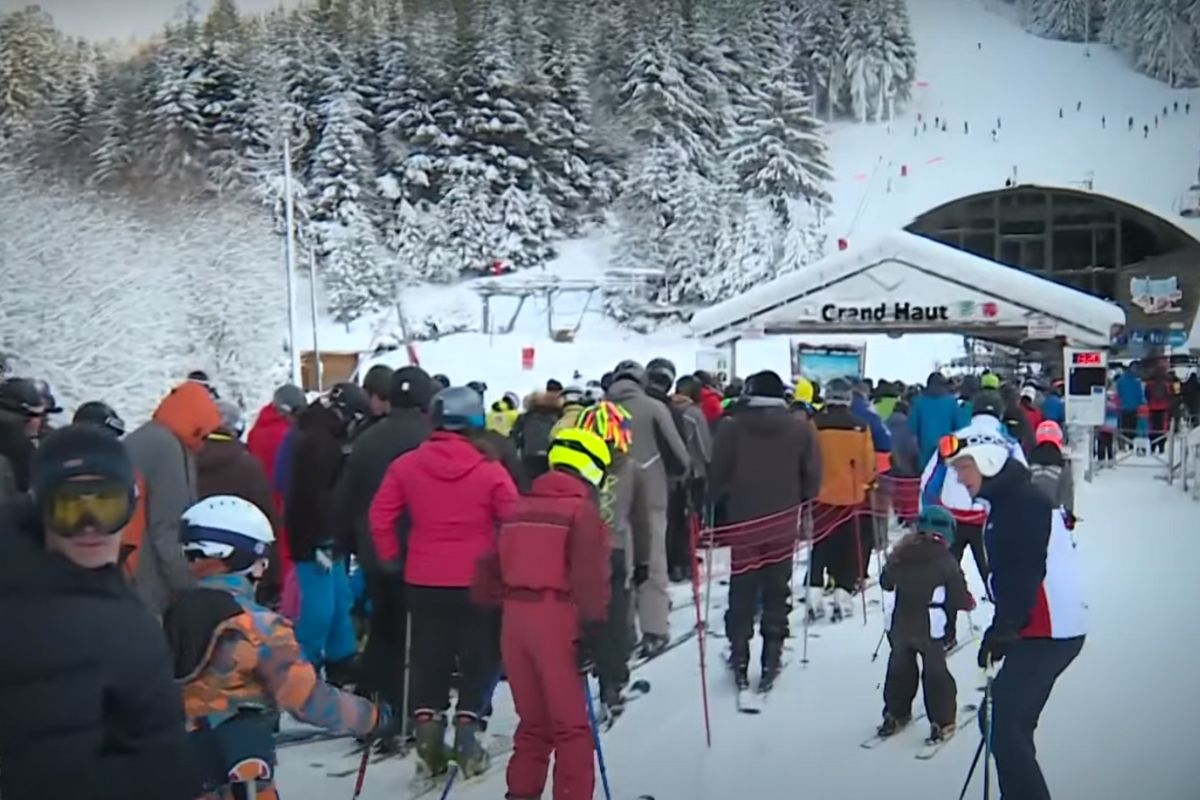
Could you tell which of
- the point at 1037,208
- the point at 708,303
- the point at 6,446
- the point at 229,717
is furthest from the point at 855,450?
the point at 229,717

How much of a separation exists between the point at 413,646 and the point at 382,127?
2.19 metres

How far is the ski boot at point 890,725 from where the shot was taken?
3654mm

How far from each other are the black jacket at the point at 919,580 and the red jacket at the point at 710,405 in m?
2.11

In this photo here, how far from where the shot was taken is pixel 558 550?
2717mm

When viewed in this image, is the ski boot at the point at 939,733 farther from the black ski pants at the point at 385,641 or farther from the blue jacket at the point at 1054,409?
the blue jacket at the point at 1054,409

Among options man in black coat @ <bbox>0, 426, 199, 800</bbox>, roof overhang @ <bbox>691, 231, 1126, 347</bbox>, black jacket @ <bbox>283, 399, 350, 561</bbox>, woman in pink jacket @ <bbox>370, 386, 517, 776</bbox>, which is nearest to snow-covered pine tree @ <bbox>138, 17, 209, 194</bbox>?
black jacket @ <bbox>283, 399, 350, 561</bbox>

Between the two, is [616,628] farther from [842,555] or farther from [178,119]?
[178,119]

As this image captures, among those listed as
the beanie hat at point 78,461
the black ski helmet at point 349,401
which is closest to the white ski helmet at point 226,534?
the beanie hat at point 78,461

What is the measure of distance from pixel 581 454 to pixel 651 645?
198 cm

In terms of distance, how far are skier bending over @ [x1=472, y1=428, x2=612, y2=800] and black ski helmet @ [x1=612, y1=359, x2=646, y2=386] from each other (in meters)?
1.50

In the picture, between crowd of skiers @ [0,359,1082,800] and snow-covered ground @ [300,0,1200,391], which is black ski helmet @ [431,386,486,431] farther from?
snow-covered ground @ [300,0,1200,391]

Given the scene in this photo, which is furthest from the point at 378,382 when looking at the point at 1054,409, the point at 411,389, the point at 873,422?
the point at 1054,409

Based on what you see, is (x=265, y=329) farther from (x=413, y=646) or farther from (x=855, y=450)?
(x=855, y=450)

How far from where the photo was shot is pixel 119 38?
4.72 m
